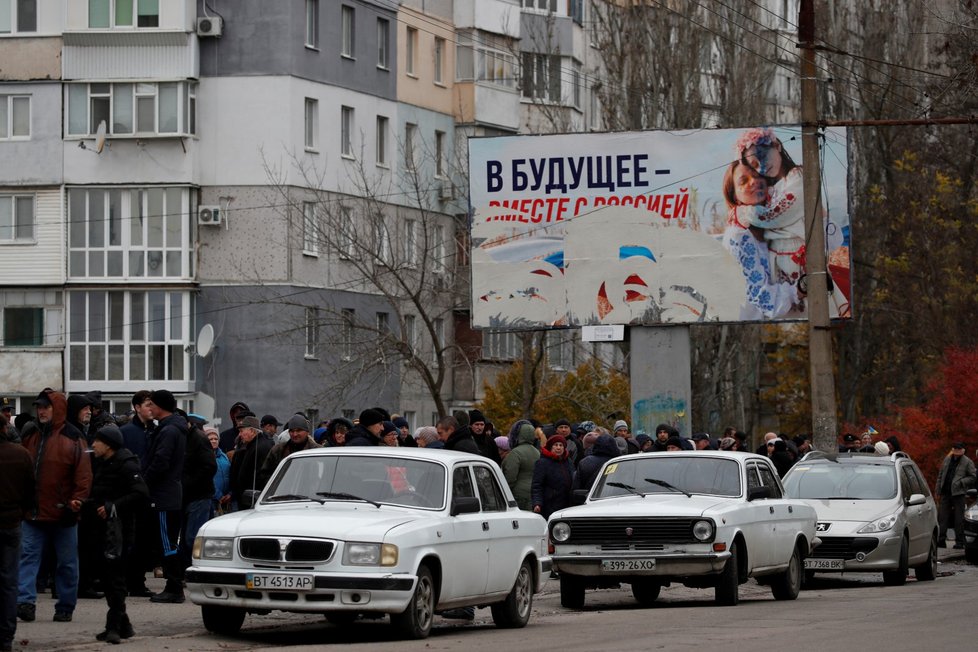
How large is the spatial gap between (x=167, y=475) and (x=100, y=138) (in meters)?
39.0

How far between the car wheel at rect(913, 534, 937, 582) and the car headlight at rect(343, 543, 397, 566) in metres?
12.3

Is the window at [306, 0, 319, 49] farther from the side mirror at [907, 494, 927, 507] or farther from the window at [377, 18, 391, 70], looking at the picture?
the side mirror at [907, 494, 927, 507]

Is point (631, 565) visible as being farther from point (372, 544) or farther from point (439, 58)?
point (439, 58)

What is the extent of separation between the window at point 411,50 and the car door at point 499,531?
46.4m

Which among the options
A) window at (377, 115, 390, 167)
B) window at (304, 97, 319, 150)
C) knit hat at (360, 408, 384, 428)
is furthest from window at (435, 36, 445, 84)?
knit hat at (360, 408, 384, 428)

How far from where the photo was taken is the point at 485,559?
53.4 feet

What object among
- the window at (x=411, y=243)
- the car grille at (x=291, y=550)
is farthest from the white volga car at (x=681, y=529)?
the window at (x=411, y=243)

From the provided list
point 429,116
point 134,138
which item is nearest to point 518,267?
point 134,138

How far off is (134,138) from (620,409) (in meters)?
15.5

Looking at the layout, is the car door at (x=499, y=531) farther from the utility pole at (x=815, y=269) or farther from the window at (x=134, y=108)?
the window at (x=134, y=108)

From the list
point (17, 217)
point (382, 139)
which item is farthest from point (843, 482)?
point (382, 139)

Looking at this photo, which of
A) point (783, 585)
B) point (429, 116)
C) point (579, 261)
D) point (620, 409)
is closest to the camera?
point (783, 585)

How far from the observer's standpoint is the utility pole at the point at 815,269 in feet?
100

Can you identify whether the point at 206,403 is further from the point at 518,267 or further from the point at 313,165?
the point at 518,267
